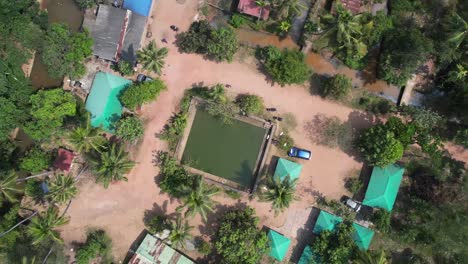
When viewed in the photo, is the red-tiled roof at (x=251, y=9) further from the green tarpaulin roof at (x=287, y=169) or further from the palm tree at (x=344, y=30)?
the green tarpaulin roof at (x=287, y=169)

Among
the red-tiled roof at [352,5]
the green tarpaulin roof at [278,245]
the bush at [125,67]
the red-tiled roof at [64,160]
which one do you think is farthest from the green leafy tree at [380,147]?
the red-tiled roof at [64,160]

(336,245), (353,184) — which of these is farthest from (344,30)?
(336,245)

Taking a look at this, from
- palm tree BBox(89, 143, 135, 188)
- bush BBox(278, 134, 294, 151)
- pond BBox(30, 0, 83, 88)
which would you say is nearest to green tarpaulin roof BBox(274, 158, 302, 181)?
bush BBox(278, 134, 294, 151)

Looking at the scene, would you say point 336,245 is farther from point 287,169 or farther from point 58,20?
point 58,20

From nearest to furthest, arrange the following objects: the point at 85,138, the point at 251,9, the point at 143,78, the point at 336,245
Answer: the point at 85,138, the point at 336,245, the point at 251,9, the point at 143,78

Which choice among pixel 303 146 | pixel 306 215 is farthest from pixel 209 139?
pixel 306 215
